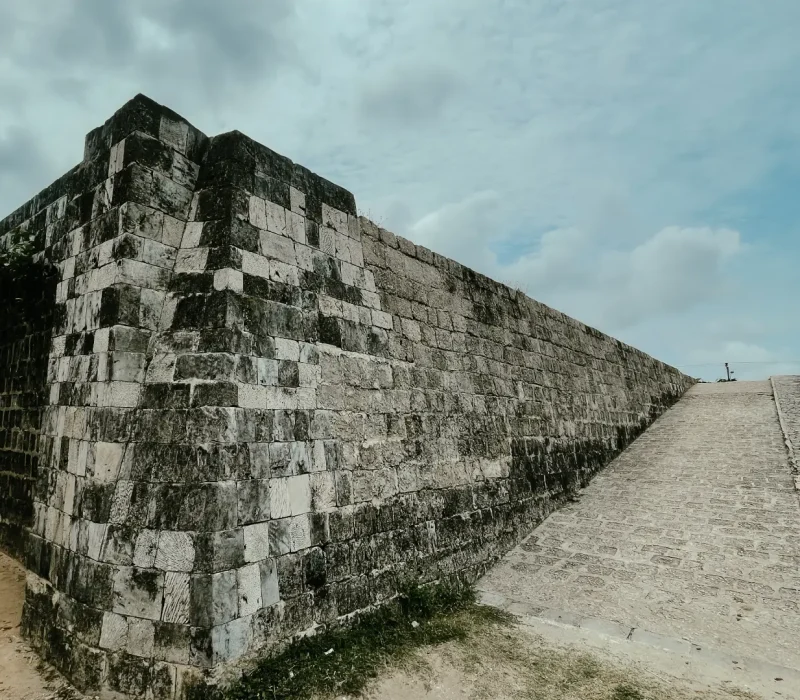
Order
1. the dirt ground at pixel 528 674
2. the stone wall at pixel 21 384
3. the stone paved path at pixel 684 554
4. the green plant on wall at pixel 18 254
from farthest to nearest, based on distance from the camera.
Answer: the green plant on wall at pixel 18 254, the stone wall at pixel 21 384, the stone paved path at pixel 684 554, the dirt ground at pixel 528 674

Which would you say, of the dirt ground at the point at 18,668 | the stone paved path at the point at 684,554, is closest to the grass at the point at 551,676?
the stone paved path at the point at 684,554

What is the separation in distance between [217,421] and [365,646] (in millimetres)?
2157

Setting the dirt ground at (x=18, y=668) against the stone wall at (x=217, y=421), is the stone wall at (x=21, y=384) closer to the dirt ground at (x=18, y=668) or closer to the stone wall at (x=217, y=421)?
the stone wall at (x=217, y=421)

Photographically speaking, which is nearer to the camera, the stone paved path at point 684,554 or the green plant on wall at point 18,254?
the stone paved path at point 684,554

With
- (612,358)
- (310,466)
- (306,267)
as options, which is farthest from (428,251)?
(612,358)

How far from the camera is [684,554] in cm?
588

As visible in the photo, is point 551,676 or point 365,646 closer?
point 551,676

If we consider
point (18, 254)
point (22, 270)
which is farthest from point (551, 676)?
→ point (18, 254)

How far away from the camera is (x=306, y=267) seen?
456 centimetres

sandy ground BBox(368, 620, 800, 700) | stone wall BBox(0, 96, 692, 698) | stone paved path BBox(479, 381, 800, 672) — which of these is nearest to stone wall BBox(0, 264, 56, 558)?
stone wall BBox(0, 96, 692, 698)

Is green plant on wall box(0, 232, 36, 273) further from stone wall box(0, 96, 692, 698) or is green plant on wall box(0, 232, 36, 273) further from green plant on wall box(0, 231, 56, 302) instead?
stone wall box(0, 96, 692, 698)

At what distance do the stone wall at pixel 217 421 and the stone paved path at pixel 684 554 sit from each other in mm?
1134

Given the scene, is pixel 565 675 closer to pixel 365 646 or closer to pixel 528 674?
pixel 528 674

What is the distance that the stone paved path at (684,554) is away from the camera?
459cm
